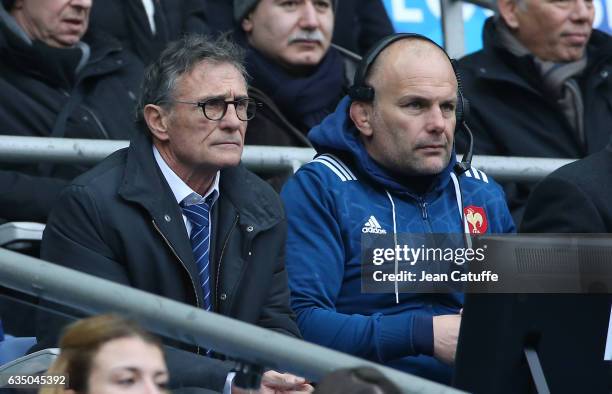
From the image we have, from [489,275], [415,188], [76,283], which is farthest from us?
[415,188]

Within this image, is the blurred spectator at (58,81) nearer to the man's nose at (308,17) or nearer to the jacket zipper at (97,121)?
the jacket zipper at (97,121)

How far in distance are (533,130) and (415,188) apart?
4.61 ft

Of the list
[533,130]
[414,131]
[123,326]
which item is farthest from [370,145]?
[123,326]

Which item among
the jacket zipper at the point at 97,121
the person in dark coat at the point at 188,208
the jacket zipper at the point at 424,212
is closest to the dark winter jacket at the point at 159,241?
the person in dark coat at the point at 188,208

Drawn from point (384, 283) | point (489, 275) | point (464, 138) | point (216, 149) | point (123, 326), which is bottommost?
point (123, 326)

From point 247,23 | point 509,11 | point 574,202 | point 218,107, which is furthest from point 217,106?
point 509,11

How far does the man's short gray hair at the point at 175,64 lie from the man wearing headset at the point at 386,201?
0.47m

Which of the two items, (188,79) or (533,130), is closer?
(188,79)

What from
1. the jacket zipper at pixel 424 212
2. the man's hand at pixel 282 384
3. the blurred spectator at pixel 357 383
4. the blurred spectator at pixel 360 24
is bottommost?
the blurred spectator at pixel 357 383

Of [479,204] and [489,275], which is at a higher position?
[479,204]

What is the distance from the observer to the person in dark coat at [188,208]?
15.7 ft

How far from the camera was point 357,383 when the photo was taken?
131 inches

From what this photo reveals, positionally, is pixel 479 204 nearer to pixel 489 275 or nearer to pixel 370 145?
pixel 370 145

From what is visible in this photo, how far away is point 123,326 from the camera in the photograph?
3539mm
